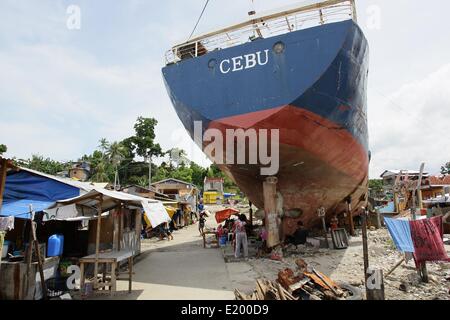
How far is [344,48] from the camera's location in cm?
726

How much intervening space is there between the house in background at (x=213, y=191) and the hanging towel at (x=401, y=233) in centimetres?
4116

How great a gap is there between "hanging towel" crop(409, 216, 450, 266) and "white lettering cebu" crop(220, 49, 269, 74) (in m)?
5.20

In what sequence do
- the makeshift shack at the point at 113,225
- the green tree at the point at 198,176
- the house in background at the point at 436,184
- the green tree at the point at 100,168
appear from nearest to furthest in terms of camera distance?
1. the makeshift shack at the point at 113,225
2. the house in background at the point at 436,184
3. the green tree at the point at 100,168
4. the green tree at the point at 198,176

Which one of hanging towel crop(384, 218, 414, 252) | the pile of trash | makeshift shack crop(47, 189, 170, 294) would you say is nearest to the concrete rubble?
the pile of trash

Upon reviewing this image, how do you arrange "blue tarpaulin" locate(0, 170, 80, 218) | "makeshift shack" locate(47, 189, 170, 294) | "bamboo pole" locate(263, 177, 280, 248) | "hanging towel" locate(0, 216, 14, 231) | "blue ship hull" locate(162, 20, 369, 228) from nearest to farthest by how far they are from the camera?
"hanging towel" locate(0, 216, 14, 231) → "makeshift shack" locate(47, 189, 170, 294) → "blue tarpaulin" locate(0, 170, 80, 218) → "blue ship hull" locate(162, 20, 369, 228) → "bamboo pole" locate(263, 177, 280, 248)

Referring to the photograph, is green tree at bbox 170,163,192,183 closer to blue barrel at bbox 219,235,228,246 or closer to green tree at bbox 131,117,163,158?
green tree at bbox 131,117,163,158

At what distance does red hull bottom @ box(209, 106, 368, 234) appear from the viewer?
7781 mm

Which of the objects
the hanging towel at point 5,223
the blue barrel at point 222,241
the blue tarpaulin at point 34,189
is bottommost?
the blue barrel at point 222,241

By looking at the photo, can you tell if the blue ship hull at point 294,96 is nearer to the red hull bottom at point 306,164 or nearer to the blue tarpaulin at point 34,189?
the red hull bottom at point 306,164

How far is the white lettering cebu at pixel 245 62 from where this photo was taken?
7523 millimetres

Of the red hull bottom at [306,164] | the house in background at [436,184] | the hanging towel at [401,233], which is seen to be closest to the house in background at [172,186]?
the house in background at [436,184]

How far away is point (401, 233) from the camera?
267 inches

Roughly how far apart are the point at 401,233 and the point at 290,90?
4.15 m
